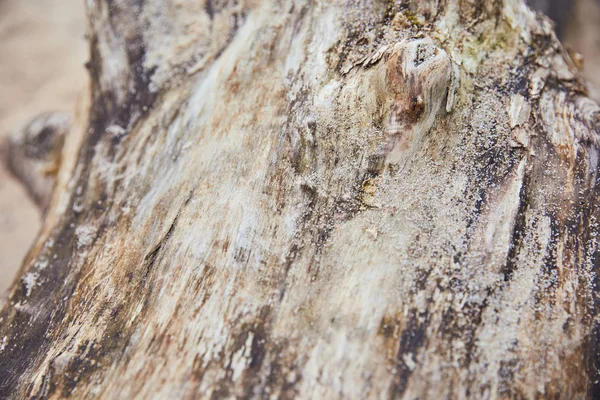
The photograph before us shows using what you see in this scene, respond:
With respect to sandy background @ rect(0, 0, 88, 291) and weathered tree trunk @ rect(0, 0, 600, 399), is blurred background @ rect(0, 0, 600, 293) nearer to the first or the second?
sandy background @ rect(0, 0, 88, 291)

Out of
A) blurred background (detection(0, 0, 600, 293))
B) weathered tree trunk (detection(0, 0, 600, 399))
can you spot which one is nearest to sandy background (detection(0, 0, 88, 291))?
blurred background (detection(0, 0, 600, 293))

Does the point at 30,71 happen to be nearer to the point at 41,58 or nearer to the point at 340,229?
the point at 41,58

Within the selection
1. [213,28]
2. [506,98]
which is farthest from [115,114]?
[506,98]

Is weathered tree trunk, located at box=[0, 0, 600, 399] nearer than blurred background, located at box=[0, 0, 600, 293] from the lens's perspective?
Yes

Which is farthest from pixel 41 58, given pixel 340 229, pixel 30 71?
pixel 340 229

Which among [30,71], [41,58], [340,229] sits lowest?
[340,229]

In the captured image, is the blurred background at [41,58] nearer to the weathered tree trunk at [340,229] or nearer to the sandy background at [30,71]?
the sandy background at [30,71]
